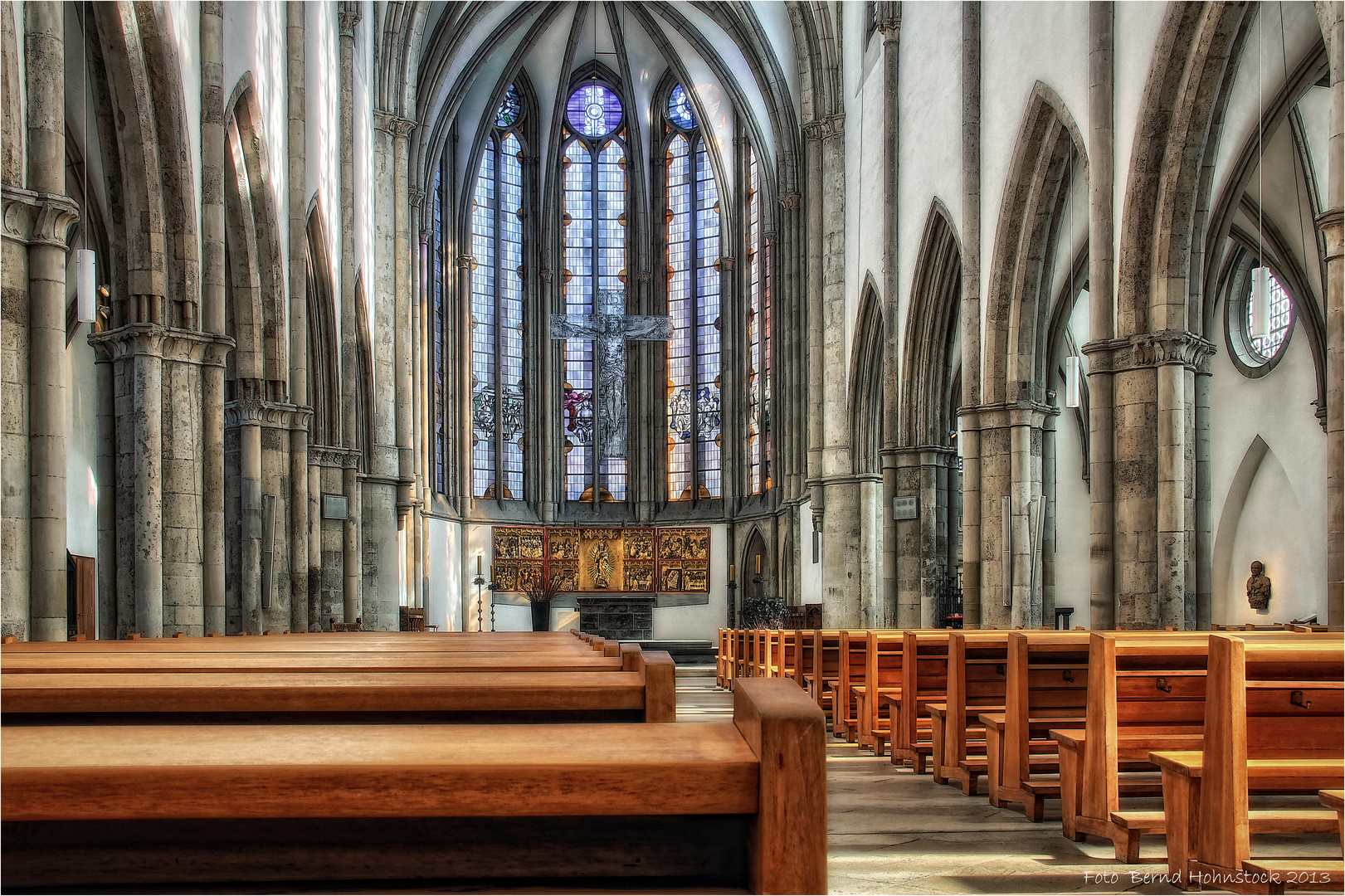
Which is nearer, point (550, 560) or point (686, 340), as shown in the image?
point (550, 560)

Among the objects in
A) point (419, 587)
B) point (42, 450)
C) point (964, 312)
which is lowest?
point (419, 587)

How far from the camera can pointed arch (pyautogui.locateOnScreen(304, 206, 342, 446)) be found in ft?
56.7

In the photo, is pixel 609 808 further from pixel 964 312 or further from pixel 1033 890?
pixel 964 312

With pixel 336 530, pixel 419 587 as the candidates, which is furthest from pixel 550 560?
pixel 336 530

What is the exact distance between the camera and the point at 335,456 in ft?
63.0

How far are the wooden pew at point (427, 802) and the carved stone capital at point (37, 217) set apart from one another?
7125 millimetres

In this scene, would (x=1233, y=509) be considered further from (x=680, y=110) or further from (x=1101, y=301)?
(x=680, y=110)

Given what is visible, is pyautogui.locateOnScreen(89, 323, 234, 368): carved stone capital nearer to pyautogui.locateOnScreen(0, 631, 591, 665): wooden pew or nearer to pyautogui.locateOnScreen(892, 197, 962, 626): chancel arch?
pyautogui.locateOnScreen(0, 631, 591, 665): wooden pew

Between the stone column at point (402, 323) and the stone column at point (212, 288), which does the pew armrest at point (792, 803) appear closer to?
the stone column at point (212, 288)

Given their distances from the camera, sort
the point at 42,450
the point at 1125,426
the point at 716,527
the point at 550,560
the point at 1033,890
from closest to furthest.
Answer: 1. the point at 1033,890
2. the point at 42,450
3. the point at 1125,426
4. the point at 550,560
5. the point at 716,527

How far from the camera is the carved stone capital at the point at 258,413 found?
47.5 feet

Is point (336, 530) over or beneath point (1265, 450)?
beneath

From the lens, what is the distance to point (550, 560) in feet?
96.6

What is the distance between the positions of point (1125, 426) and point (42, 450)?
9.41 meters
